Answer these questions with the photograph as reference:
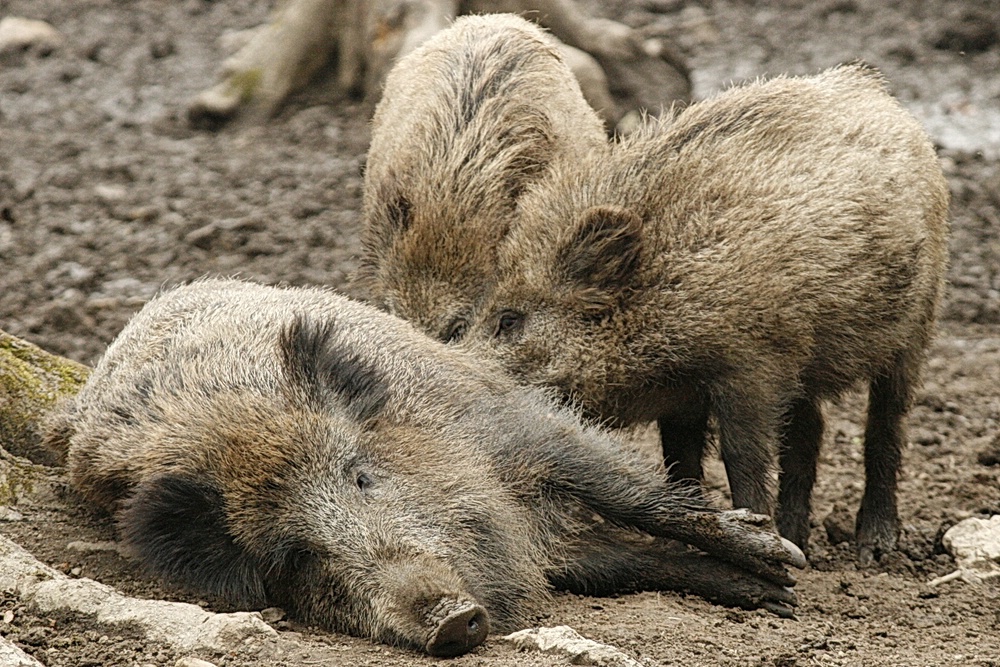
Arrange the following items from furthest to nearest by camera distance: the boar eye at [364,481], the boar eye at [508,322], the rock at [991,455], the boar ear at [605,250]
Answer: the rock at [991,455]
the boar eye at [508,322]
the boar ear at [605,250]
the boar eye at [364,481]

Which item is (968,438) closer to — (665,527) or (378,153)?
(665,527)

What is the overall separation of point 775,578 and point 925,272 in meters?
1.52

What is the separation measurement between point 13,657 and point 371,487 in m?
1.16

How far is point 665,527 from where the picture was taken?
15.2 ft

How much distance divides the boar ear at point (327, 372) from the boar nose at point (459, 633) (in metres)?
0.90

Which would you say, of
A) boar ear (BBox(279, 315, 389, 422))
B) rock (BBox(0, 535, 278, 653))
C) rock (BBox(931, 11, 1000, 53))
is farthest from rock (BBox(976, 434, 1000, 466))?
rock (BBox(931, 11, 1000, 53))

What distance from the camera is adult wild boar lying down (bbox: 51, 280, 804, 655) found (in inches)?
161

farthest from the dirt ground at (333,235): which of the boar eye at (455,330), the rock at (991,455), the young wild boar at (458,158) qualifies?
the young wild boar at (458,158)

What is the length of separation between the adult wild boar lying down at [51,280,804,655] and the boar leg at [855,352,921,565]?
112 centimetres

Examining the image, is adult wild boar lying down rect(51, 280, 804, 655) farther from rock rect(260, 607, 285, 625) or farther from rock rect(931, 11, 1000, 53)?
rock rect(931, 11, 1000, 53)

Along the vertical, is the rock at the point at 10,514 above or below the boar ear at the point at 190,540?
below

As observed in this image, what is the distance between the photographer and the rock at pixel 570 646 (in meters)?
3.62

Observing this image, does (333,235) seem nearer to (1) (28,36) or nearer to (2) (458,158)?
(2) (458,158)

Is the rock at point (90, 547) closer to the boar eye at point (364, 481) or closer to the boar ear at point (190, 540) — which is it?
the boar ear at point (190, 540)
